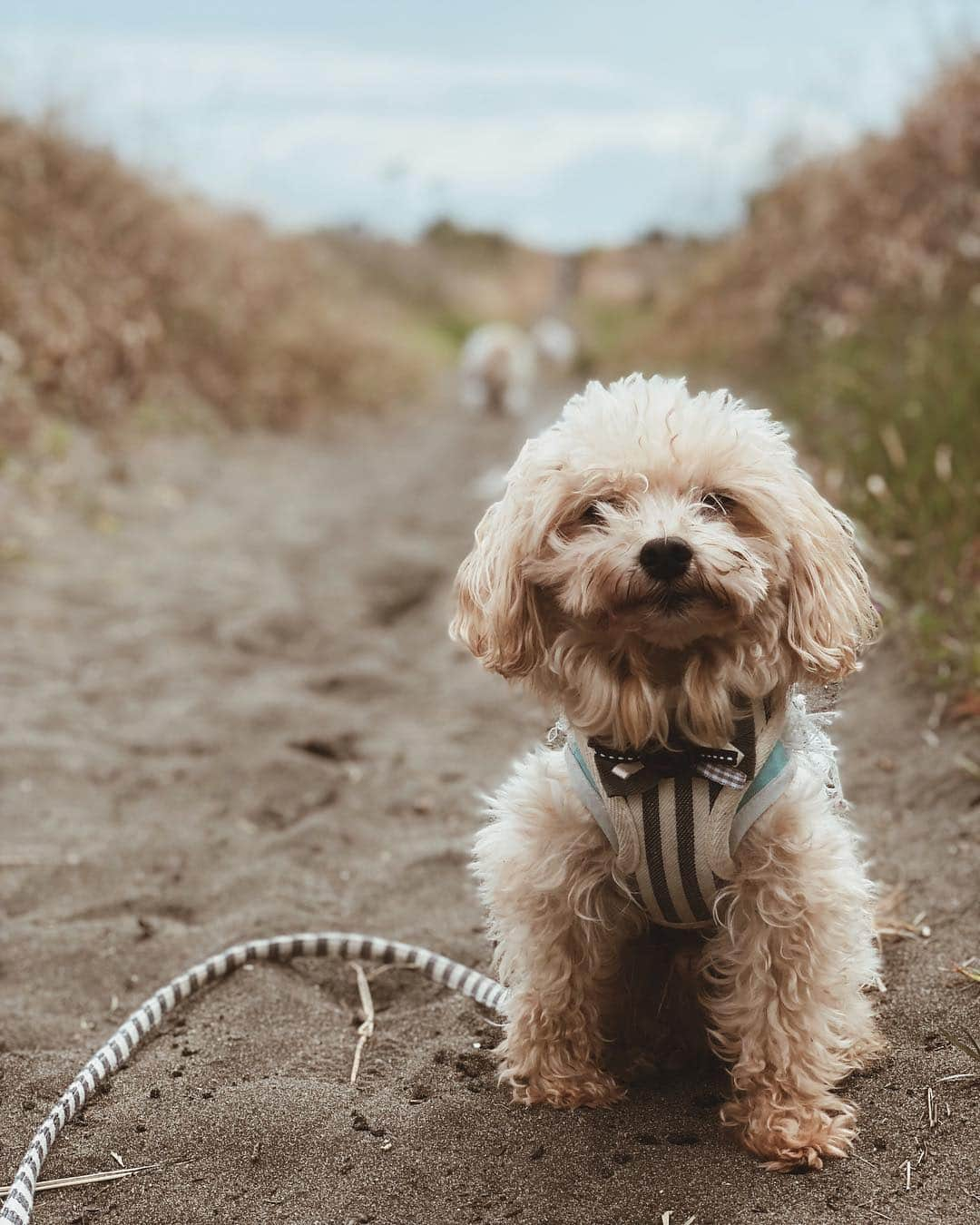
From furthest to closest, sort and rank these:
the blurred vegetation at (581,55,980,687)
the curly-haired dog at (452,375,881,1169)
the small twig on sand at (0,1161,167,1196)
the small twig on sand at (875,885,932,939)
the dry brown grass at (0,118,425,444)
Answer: the dry brown grass at (0,118,425,444), the blurred vegetation at (581,55,980,687), the small twig on sand at (875,885,932,939), the small twig on sand at (0,1161,167,1196), the curly-haired dog at (452,375,881,1169)

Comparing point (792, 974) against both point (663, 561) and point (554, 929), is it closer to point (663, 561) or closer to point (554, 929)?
point (554, 929)

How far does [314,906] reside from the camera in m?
3.52

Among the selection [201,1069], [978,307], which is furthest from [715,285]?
[201,1069]

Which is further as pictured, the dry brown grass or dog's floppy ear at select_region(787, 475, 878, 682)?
the dry brown grass

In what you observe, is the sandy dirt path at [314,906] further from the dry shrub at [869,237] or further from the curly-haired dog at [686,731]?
the dry shrub at [869,237]

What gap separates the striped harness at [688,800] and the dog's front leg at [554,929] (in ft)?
0.34

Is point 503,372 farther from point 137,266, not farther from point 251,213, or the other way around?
point 137,266

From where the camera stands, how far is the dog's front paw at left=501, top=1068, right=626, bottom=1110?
2.52m

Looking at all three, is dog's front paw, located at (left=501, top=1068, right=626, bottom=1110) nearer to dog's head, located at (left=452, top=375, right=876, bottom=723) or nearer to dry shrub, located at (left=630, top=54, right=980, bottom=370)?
dog's head, located at (left=452, top=375, right=876, bottom=723)

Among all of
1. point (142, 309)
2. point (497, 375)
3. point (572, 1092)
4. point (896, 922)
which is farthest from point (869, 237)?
point (572, 1092)

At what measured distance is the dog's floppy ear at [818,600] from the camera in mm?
2270

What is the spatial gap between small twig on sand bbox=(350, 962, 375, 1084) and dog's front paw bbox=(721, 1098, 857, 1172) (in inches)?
33.9

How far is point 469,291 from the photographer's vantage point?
2777 cm

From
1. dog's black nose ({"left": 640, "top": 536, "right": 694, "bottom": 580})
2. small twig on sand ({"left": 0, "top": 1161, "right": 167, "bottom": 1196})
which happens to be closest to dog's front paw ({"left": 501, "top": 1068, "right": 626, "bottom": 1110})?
small twig on sand ({"left": 0, "top": 1161, "right": 167, "bottom": 1196})
